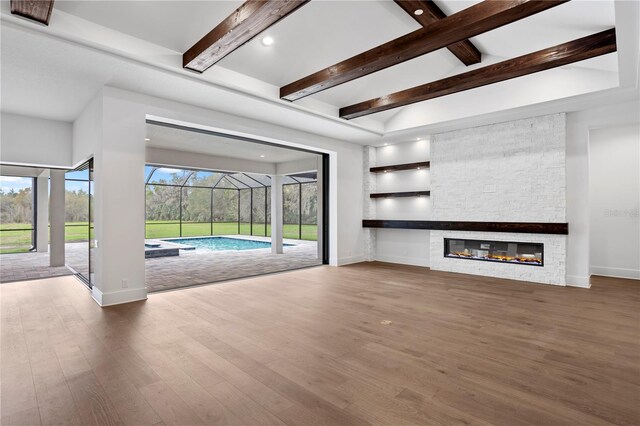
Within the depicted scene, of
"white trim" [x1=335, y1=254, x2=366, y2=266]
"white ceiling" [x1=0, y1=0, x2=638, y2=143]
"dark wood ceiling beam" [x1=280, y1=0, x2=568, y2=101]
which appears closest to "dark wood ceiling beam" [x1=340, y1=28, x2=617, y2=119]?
"white ceiling" [x1=0, y1=0, x2=638, y2=143]

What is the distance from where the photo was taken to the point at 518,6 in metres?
2.90

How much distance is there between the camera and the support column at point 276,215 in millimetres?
10062

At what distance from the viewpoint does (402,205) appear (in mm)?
7727

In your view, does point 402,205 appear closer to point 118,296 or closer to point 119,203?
point 119,203

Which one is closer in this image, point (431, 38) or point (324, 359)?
point (324, 359)

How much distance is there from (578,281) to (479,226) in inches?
67.4

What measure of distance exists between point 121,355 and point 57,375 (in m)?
0.44

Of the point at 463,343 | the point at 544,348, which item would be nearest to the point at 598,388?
the point at 544,348

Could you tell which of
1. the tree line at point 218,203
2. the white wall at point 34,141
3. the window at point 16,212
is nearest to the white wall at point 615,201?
the tree line at point 218,203

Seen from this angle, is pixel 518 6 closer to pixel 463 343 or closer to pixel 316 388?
pixel 463 343

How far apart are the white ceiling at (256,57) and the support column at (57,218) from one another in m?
2.26

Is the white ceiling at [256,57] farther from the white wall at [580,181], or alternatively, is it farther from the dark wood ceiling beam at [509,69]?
the white wall at [580,181]

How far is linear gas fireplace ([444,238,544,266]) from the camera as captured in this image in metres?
5.80

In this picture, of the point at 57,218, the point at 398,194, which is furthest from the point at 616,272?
the point at 57,218
